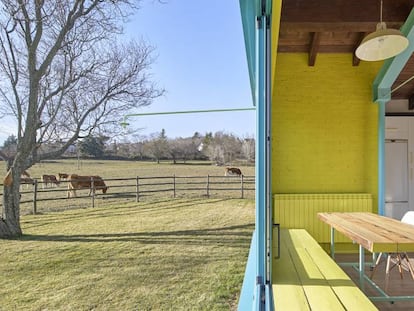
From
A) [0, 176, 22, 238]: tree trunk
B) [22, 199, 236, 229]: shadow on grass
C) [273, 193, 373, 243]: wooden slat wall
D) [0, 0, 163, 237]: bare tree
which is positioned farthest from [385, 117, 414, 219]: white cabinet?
[0, 176, 22, 238]: tree trunk

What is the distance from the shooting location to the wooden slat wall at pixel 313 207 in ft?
13.3

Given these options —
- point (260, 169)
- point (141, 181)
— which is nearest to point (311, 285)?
point (260, 169)

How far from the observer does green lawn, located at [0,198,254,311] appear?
309cm

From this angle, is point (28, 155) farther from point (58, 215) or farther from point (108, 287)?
point (108, 287)

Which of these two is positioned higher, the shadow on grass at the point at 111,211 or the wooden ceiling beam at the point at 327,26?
the wooden ceiling beam at the point at 327,26

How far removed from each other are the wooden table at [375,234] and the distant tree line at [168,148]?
5233 millimetres

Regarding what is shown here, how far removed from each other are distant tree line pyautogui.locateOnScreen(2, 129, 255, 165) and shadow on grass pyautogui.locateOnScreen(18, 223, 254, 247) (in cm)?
258

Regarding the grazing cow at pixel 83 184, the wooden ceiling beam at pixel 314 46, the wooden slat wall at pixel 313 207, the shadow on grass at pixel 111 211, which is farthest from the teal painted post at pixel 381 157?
the grazing cow at pixel 83 184

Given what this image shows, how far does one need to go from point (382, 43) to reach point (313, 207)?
242 cm

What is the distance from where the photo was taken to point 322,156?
167 inches

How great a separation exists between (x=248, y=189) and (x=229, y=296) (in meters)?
7.96

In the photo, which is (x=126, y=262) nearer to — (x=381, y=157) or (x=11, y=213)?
(x=11, y=213)

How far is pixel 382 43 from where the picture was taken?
222 cm

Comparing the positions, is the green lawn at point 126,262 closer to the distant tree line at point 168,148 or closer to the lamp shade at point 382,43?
the distant tree line at point 168,148
